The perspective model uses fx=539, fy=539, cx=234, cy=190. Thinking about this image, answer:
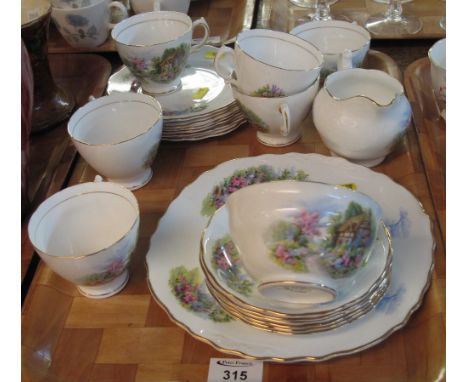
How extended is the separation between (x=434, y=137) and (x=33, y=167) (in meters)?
0.59

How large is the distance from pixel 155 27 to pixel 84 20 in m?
0.16

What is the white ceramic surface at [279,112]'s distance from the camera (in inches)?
27.7

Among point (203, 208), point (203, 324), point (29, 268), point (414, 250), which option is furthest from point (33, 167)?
point (414, 250)

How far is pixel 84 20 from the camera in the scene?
974 millimetres

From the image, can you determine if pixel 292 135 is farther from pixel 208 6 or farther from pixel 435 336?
pixel 208 6

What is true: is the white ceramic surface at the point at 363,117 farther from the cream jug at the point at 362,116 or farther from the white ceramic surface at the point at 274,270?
the white ceramic surface at the point at 274,270

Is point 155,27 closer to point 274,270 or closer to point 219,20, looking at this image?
point 219,20

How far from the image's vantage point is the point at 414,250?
56 cm

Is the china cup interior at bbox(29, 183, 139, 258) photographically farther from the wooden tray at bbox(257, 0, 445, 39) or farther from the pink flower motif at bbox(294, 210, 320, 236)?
the wooden tray at bbox(257, 0, 445, 39)

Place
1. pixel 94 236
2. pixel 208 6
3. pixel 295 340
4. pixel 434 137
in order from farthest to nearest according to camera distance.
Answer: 1. pixel 208 6
2. pixel 434 137
3. pixel 94 236
4. pixel 295 340

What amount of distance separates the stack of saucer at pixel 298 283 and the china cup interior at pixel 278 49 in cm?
34

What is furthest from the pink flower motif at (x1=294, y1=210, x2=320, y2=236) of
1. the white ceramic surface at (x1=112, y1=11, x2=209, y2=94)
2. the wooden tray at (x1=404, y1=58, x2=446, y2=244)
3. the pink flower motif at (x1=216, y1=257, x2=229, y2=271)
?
the white ceramic surface at (x1=112, y1=11, x2=209, y2=94)

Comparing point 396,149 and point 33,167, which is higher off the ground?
point 396,149

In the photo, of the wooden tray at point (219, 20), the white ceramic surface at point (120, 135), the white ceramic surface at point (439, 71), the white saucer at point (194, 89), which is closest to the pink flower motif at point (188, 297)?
the white ceramic surface at point (120, 135)
